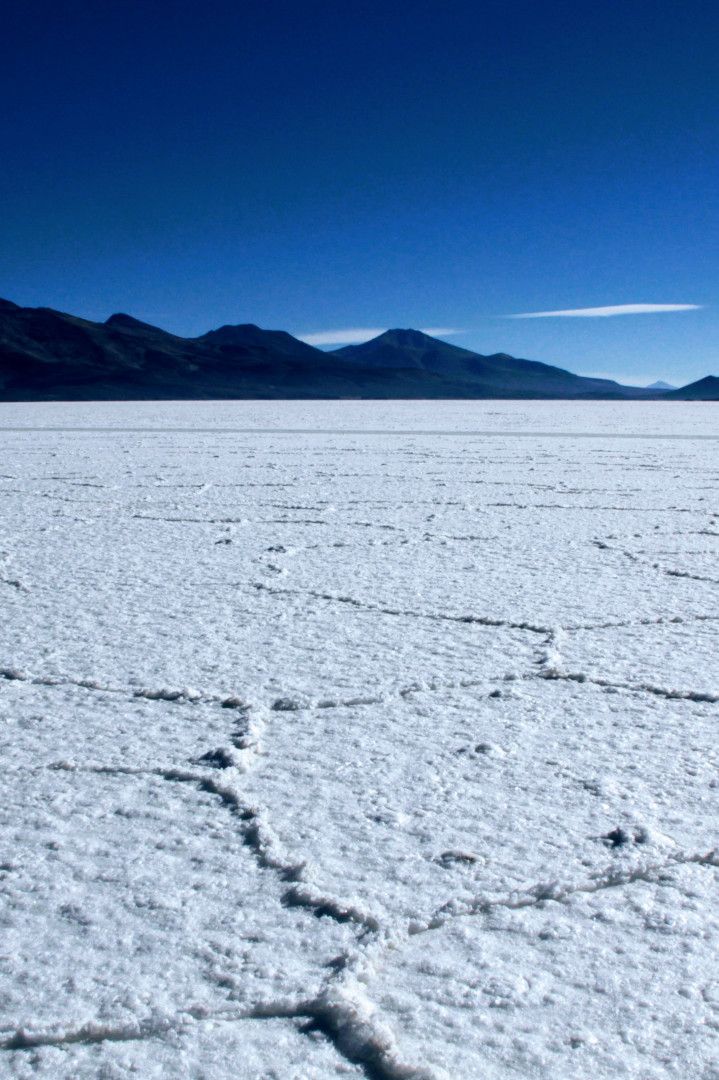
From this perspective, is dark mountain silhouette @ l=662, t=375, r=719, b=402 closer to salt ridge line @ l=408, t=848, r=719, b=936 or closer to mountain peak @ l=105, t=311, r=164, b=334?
mountain peak @ l=105, t=311, r=164, b=334

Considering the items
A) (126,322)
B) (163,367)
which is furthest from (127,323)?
(163,367)

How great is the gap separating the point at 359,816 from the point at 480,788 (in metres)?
0.20

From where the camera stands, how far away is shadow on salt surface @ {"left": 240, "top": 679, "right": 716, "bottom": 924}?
120 centimetres

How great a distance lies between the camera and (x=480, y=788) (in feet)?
4.69

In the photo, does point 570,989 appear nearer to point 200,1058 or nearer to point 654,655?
point 200,1058

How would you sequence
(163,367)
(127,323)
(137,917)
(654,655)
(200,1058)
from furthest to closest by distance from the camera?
1. (127,323)
2. (163,367)
3. (654,655)
4. (137,917)
5. (200,1058)

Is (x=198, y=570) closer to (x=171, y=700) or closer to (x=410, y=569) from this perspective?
(x=410, y=569)

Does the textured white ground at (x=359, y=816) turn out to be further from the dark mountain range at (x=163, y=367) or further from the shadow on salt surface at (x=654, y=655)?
the dark mountain range at (x=163, y=367)

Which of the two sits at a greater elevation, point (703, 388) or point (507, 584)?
point (703, 388)

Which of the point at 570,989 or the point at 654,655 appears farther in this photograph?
the point at 654,655

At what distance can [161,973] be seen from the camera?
3.23 feet

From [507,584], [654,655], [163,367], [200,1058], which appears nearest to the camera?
[200,1058]

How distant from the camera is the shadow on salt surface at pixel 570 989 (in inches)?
34.5

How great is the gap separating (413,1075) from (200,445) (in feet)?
26.7
